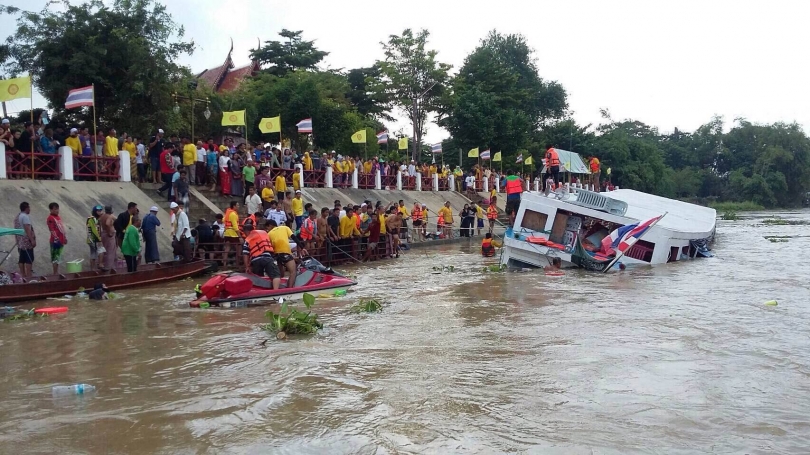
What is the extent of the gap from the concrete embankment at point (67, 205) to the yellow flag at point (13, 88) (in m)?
2.08

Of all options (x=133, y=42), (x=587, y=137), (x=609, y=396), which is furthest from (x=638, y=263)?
(x=587, y=137)

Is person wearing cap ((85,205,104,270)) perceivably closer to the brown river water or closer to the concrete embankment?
the concrete embankment

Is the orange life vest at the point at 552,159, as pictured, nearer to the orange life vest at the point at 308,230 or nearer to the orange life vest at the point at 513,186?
the orange life vest at the point at 513,186

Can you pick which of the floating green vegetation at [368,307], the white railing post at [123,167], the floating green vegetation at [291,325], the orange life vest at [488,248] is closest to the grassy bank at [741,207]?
the orange life vest at [488,248]

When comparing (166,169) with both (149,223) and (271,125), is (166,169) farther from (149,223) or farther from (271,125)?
(271,125)

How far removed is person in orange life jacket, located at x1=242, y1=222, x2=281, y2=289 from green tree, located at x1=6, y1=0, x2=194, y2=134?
49.9 feet

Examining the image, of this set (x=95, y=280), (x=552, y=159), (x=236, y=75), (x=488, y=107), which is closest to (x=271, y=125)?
(x=552, y=159)

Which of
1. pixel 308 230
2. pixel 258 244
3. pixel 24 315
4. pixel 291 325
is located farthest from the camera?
pixel 308 230

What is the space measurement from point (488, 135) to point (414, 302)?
3540 centimetres

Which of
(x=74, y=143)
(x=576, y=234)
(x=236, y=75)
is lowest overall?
(x=576, y=234)

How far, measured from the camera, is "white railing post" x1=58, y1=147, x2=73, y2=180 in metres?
17.4

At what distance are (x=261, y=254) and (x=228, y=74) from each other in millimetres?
35812

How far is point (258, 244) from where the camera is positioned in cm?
1143

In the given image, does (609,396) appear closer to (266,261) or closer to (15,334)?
(266,261)
